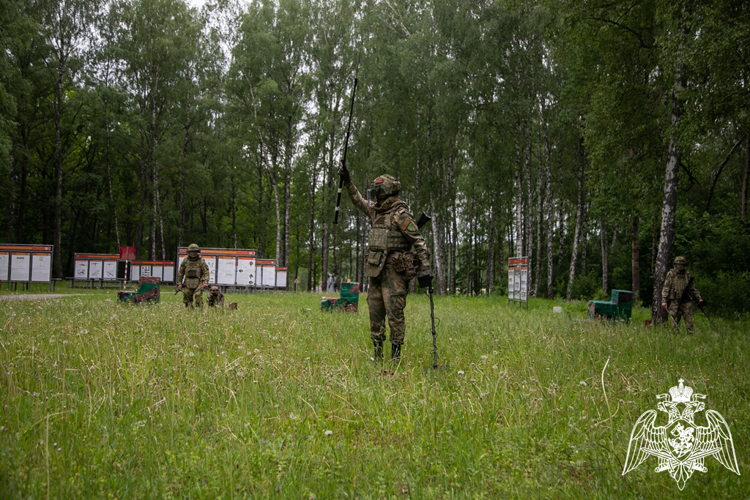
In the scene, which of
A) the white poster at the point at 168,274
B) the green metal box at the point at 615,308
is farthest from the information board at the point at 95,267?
the green metal box at the point at 615,308

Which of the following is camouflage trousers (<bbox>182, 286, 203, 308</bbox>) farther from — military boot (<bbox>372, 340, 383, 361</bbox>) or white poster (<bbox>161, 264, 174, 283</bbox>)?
white poster (<bbox>161, 264, 174, 283</bbox>)

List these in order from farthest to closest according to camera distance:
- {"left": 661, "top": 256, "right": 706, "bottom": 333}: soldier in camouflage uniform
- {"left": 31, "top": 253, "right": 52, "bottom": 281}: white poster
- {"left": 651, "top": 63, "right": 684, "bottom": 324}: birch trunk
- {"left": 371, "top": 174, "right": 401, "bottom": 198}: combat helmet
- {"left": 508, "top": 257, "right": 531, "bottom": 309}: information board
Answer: {"left": 31, "top": 253, "right": 52, "bottom": 281}: white poster
{"left": 508, "top": 257, "right": 531, "bottom": 309}: information board
{"left": 651, "top": 63, "right": 684, "bottom": 324}: birch trunk
{"left": 661, "top": 256, "right": 706, "bottom": 333}: soldier in camouflage uniform
{"left": 371, "top": 174, "right": 401, "bottom": 198}: combat helmet

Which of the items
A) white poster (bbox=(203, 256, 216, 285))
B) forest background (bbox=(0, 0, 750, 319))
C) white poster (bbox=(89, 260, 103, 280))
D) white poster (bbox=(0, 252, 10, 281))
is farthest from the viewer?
white poster (bbox=(89, 260, 103, 280))

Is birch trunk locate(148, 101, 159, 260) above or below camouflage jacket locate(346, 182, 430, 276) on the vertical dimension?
above

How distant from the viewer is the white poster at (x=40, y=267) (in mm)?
22578

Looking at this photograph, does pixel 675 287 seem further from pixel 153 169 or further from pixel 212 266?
pixel 153 169

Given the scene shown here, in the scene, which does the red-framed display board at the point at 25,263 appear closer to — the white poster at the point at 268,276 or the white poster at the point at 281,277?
the white poster at the point at 268,276

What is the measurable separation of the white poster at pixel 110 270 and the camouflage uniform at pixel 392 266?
93.2ft

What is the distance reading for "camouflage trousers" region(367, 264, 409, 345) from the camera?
600 centimetres

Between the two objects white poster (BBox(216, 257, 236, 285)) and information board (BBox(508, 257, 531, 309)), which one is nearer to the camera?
information board (BBox(508, 257, 531, 309))

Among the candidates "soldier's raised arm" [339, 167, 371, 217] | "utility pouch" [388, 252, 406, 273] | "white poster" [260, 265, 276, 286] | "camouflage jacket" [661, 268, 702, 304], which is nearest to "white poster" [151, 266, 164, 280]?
"white poster" [260, 265, 276, 286]

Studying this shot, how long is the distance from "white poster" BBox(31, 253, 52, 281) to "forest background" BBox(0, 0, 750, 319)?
5532 millimetres

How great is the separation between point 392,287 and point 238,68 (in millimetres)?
27067

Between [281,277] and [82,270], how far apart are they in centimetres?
1305
